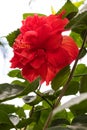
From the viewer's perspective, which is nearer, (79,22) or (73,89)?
(79,22)

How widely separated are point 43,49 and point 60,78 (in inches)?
2.7

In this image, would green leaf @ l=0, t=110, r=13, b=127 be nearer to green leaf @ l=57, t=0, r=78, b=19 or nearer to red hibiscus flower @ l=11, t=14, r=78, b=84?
red hibiscus flower @ l=11, t=14, r=78, b=84

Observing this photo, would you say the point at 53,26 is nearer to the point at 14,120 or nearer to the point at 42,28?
the point at 42,28

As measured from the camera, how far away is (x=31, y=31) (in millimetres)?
514

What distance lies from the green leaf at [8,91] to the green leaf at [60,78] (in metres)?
0.10

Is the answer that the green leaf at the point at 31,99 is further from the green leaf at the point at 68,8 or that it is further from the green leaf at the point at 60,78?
the green leaf at the point at 68,8

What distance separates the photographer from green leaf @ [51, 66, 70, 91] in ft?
1.77

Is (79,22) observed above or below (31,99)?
above

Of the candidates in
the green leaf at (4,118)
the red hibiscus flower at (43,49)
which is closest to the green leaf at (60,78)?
the red hibiscus flower at (43,49)

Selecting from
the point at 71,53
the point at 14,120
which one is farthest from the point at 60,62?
the point at 14,120

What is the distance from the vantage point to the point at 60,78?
565 mm

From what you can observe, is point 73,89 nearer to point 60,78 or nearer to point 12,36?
point 60,78

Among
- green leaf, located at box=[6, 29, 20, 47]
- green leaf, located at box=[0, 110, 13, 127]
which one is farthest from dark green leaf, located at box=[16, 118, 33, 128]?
green leaf, located at box=[6, 29, 20, 47]

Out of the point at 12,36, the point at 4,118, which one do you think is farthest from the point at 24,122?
the point at 12,36
